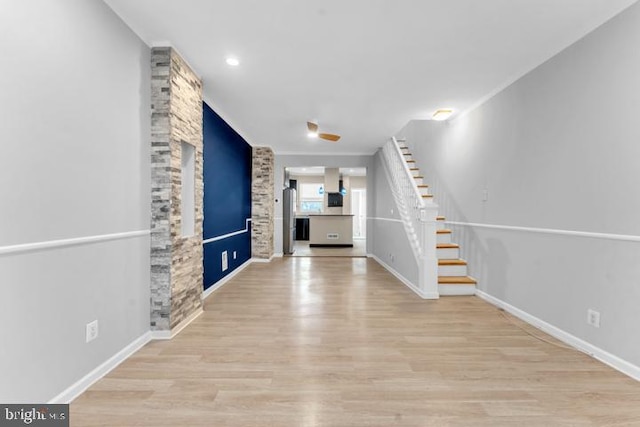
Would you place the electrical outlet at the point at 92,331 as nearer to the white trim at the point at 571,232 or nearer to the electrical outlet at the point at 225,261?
the electrical outlet at the point at 225,261

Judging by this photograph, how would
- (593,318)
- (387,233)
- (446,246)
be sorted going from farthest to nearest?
(387,233)
(446,246)
(593,318)

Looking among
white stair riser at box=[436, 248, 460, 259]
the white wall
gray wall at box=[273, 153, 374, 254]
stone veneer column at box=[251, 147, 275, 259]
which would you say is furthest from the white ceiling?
gray wall at box=[273, 153, 374, 254]

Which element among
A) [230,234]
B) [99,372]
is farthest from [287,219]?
[99,372]

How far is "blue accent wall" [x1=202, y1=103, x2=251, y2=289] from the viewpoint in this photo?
13.4 feet

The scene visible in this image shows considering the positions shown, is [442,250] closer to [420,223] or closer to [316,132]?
[420,223]

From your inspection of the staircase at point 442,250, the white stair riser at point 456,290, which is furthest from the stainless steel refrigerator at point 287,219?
the white stair riser at point 456,290

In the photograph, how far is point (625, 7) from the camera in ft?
6.98

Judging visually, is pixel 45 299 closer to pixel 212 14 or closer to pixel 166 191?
pixel 166 191

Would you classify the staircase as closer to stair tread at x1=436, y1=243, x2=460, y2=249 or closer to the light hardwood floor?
stair tread at x1=436, y1=243, x2=460, y2=249

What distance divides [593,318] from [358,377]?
75.5 inches

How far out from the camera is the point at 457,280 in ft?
13.4

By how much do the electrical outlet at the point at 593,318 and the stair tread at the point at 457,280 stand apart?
5.35ft

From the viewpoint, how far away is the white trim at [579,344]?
2.07m

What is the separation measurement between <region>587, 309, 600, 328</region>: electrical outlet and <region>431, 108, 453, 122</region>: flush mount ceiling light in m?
2.96
